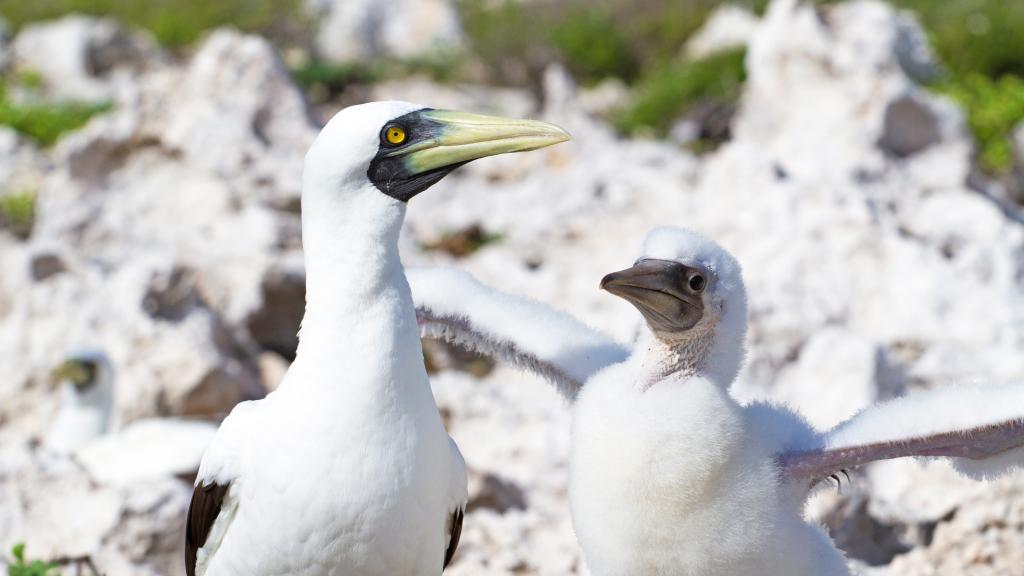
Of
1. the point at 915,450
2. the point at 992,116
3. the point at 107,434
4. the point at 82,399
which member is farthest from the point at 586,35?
the point at 915,450

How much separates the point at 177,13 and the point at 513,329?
2418 centimetres

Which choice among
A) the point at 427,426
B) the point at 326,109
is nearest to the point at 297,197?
the point at 427,426

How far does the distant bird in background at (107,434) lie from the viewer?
19.2 feet

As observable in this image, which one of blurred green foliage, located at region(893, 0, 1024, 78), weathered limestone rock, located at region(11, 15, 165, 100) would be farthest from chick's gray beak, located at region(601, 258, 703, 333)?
blurred green foliage, located at region(893, 0, 1024, 78)

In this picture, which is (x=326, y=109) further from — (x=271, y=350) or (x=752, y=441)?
(x=752, y=441)

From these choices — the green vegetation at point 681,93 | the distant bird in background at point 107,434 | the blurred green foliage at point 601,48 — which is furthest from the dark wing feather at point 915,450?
the green vegetation at point 681,93

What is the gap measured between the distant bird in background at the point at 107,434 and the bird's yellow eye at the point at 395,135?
2.37 meters

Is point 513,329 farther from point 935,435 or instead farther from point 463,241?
point 463,241

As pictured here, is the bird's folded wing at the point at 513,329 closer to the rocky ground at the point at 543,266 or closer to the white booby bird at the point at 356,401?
the white booby bird at the point at 356,401

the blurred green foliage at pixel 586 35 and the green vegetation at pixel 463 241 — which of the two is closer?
the green vegetation at pixel 463 241

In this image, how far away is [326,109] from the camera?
17141 mm

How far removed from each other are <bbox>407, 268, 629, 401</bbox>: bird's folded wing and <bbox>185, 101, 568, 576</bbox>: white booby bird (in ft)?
2.01

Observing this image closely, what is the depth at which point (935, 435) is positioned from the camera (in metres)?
3.38

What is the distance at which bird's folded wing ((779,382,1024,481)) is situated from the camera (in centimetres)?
333
